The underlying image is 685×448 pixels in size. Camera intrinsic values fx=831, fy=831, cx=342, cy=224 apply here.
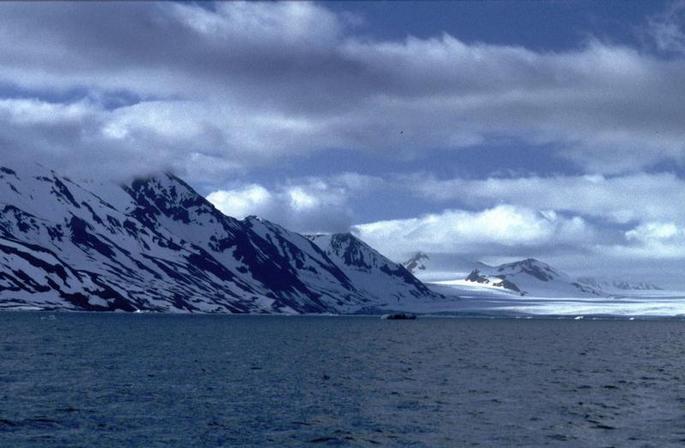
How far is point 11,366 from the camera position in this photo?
350ft

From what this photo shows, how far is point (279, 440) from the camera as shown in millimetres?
60219

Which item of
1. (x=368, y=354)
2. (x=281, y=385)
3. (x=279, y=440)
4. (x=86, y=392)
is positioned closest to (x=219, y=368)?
(x=281, y=385)

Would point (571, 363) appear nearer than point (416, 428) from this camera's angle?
No

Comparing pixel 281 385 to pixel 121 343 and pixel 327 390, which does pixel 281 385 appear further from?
pixel 121 343

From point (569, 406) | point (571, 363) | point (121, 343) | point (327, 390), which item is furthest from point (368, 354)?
point (569, 406)

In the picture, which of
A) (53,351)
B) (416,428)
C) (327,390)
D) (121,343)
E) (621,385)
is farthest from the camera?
(121,343)

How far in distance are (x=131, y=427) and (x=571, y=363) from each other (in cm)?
9282

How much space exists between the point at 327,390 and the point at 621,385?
37643mm

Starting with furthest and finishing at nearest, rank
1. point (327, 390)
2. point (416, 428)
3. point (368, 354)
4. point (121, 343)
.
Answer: point (121, 343), point (368, 354), point (327, 390), point (416, 428)

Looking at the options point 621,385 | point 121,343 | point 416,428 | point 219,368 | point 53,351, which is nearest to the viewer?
point 416,428

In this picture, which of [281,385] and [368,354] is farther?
[368,354]

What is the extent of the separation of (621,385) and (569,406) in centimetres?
2432

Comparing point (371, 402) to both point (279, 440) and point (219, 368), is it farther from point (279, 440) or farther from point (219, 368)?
point (219, 368)

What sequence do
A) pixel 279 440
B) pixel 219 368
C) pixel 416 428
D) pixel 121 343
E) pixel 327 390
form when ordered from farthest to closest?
pixel 121 343 → pixel 219 368 → pixel 327 390 → pixel 416 428 → pixel 279 440
